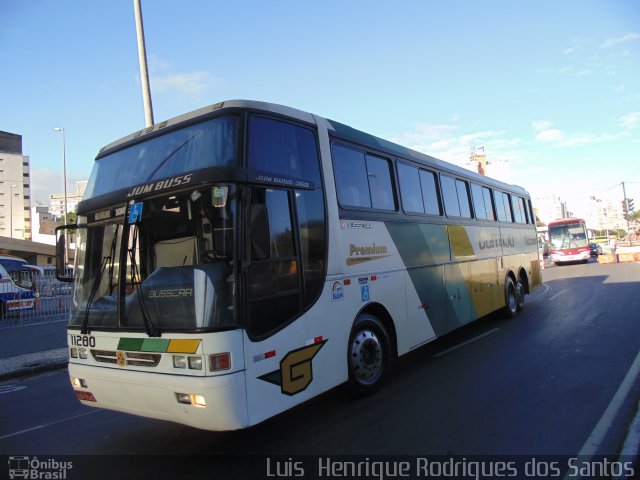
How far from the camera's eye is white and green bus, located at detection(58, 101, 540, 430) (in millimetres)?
3670

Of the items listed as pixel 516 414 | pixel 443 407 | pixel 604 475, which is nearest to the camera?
pixel 604 475

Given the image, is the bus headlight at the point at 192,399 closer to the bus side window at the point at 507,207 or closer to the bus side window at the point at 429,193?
the bus side window at the point at 429,193

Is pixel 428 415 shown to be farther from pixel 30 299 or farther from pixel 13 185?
pixel 13 185

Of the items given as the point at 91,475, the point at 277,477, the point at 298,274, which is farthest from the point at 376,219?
the point at 91,475

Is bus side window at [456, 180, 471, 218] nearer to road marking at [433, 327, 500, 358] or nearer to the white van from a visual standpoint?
road marking at [433, 327, 500, 358]

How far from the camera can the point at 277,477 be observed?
364 centimetres

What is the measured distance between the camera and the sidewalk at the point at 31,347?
28.4ft

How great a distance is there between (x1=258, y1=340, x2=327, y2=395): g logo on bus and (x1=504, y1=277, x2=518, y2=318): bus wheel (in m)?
7.59

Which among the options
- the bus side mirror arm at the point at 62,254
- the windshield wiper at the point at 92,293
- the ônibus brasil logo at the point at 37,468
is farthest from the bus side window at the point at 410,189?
the ônibus brasil logo at the point at 37,468

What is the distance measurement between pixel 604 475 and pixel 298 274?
3.09 m

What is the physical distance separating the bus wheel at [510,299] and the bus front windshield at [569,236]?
81.3 ft

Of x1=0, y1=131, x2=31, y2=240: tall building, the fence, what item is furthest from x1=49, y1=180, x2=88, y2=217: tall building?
the fence

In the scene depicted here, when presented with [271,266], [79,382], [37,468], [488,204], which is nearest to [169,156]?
[271,266]

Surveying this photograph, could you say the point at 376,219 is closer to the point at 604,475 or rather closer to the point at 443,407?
the point at 443,407
